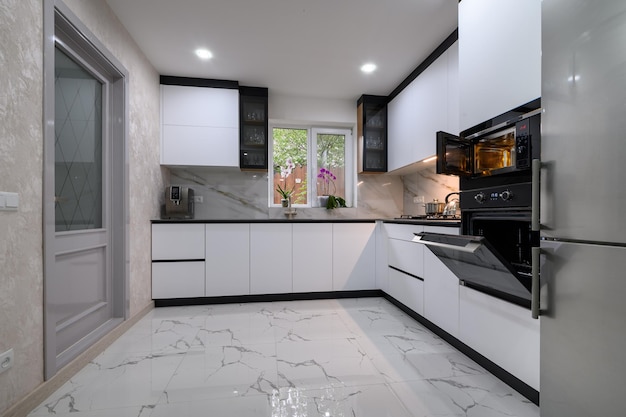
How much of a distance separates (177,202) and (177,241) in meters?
0.41

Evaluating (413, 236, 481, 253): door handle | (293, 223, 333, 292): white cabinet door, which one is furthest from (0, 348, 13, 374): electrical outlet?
(293, 223, 333, 292): white cabinet door

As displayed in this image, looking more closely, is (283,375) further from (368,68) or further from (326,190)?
(368,68)

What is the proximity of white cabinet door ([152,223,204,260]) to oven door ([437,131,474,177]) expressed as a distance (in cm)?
220

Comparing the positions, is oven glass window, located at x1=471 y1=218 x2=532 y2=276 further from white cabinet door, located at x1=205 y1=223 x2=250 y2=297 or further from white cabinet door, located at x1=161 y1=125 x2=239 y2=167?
white cabinet door, located at x1=161 y1=125 x2=239 y2=167

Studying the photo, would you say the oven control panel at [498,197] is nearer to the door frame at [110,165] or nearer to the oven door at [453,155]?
the oven door at [453,155]

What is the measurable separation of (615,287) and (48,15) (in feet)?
8.00

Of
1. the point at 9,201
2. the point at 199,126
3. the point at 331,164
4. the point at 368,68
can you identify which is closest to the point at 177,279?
the point at 199,126

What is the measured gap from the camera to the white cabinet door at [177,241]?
273 cm

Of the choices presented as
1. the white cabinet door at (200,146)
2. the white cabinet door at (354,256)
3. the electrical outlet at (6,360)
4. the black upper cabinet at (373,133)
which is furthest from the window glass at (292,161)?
the electrical outlet at (6,360)

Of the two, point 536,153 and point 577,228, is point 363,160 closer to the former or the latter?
point 536,153

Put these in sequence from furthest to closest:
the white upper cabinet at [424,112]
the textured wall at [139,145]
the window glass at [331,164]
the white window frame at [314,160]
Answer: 1. the window glass at [331,164]
2. the white window frame at [314,160]
3. the white upper cabinet at [424,112]
4. the textured wall at [139,145]

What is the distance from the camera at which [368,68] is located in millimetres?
2807

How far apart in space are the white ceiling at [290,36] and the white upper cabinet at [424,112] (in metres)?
0.20

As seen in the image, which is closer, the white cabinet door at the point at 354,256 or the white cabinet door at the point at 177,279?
the white cabinet door at the point at 177,279
